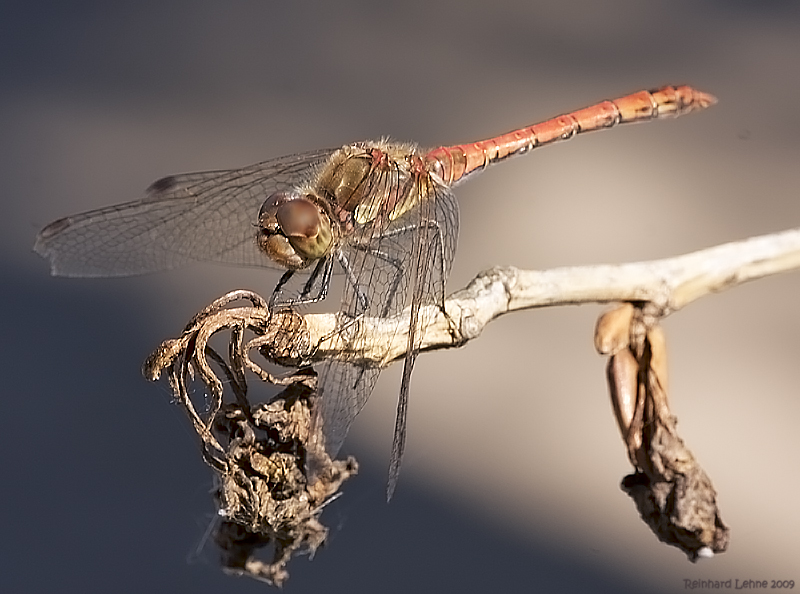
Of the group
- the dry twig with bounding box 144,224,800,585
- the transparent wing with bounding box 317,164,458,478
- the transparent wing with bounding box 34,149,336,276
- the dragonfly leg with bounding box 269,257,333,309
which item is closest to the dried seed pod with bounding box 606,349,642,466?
the dry twig with bounding box 144,224,800,585

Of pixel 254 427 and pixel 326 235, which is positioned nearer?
pixel 254 427

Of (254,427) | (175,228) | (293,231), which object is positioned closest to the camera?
(254,427)

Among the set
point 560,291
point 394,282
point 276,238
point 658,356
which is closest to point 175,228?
point 276,238

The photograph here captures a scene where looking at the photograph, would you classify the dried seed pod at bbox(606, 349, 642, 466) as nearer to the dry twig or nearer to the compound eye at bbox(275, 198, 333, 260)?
the dry twig

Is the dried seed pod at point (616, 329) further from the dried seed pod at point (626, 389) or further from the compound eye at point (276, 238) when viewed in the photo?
the compound eye at point (276, 238)

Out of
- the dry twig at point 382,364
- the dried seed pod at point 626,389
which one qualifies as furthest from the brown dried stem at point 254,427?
the dried seed pod at point 626,389

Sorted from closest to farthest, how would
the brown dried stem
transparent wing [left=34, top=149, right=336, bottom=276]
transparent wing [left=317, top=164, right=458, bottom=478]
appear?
the brown dried stem < transparent wing [left=317, top=164, right=458, bottom=478] < transparent wing [left=34, top=149, right=336, bottom=276]

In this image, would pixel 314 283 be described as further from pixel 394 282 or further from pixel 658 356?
pixel 658 356

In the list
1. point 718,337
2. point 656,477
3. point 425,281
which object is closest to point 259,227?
point 425,281
